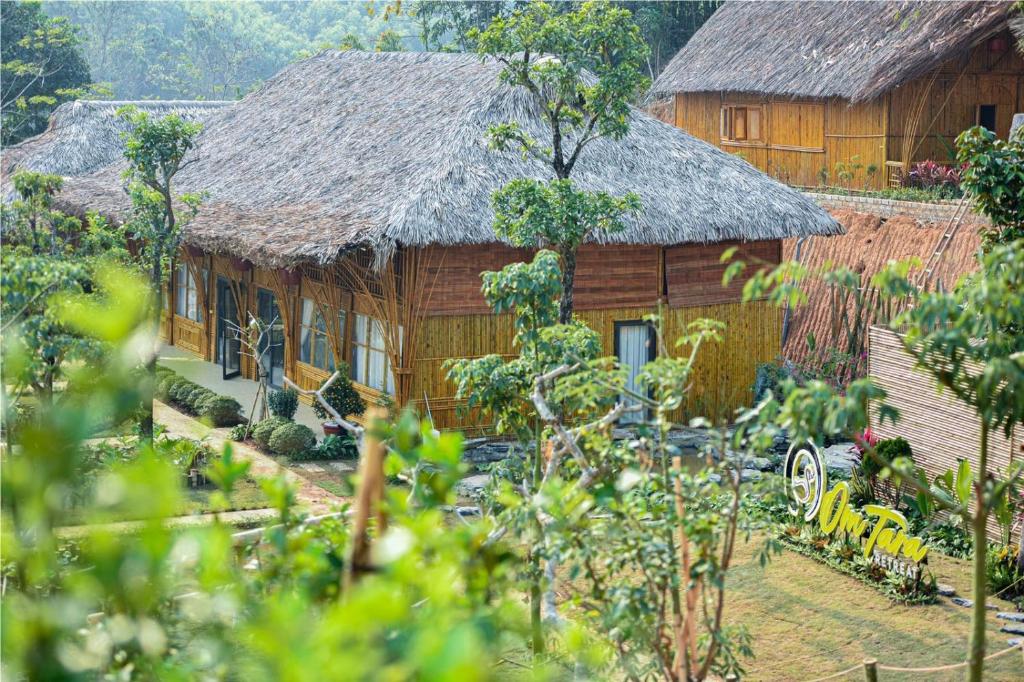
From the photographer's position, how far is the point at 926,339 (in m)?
5.91

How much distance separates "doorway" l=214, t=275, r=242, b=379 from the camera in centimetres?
2016

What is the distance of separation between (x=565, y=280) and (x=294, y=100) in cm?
1052

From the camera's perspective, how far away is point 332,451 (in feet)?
50.6

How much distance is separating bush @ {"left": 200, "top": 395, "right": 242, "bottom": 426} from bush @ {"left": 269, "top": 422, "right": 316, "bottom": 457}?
169cm

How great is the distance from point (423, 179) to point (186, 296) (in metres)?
7.91

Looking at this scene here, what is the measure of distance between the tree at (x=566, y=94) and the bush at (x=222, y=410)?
517 cm

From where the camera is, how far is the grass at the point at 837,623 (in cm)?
952

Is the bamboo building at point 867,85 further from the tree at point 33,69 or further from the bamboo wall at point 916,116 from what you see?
the tree at point 33,69

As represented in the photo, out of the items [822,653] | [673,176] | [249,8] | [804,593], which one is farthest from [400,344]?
[249,8]

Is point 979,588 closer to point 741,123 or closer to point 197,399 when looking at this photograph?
point 197,399

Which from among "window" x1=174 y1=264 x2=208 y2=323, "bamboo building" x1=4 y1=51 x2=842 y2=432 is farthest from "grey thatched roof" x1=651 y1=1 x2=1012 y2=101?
"window" x1=174 y1=264 x2=208 y2=323

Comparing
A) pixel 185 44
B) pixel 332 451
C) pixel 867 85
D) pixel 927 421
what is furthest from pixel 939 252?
pixel 185 44

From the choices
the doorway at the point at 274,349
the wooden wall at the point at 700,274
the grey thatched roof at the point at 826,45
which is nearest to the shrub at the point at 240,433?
the doorway at the point at 274,349

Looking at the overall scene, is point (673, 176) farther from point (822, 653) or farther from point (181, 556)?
point (181, 556)
